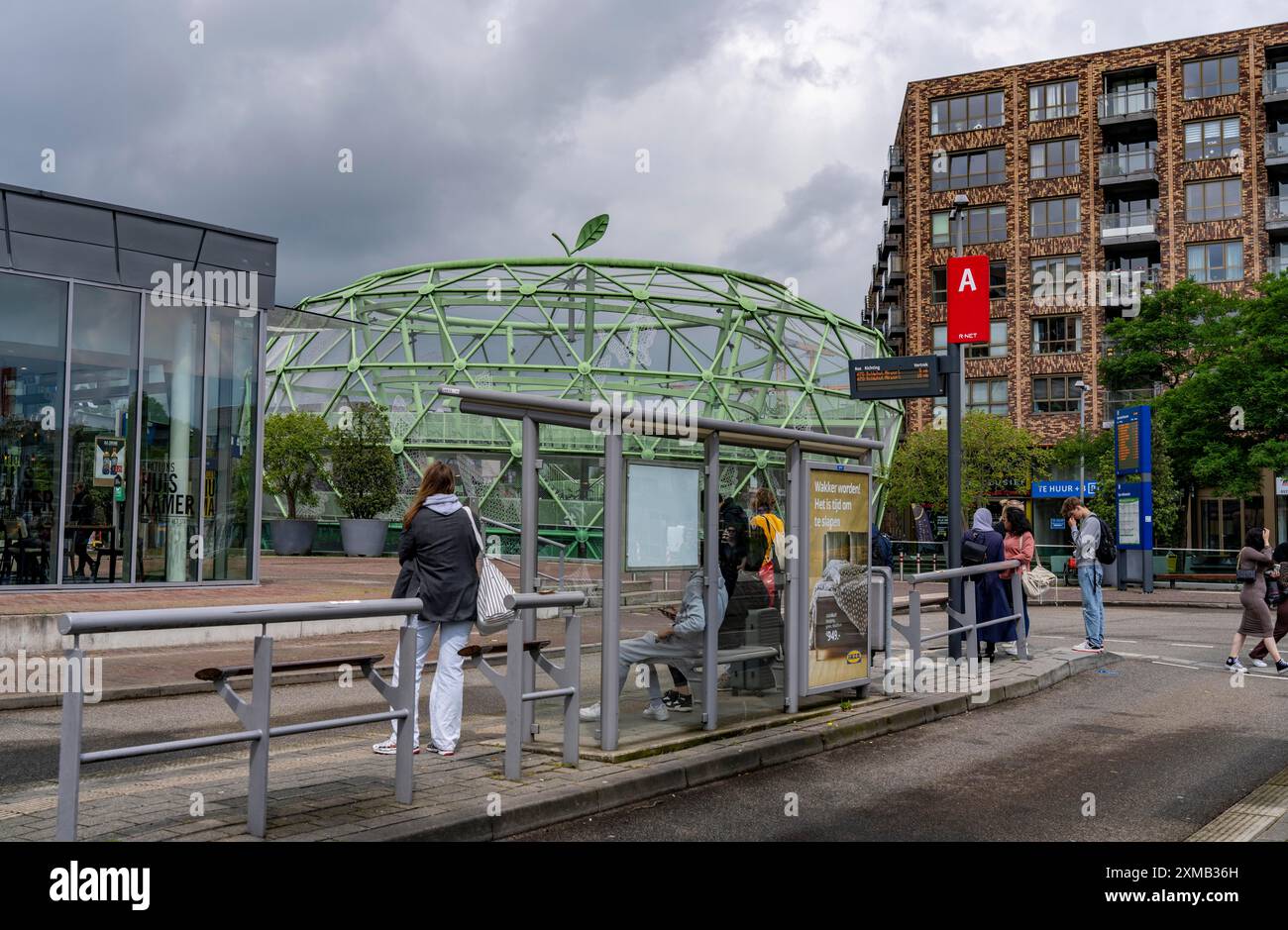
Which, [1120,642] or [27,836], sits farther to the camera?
[1120,642]

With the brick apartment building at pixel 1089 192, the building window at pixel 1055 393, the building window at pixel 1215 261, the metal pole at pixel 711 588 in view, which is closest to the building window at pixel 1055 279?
the brick apartment building at pixel 1089 192

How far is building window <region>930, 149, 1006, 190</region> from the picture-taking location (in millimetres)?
59906

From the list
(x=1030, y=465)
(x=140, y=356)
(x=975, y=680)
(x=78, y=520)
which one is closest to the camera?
(x=975, y=680)

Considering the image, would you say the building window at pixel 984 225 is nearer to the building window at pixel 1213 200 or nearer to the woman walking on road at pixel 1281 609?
the building window at pixel 1213 200

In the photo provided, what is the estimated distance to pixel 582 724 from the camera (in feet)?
26.2

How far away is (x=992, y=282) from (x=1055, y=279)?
10.2 feet

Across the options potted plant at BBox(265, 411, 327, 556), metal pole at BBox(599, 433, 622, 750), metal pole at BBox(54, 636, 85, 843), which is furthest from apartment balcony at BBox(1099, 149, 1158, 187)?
metal pole at BBox(54, 636, 85, 843)

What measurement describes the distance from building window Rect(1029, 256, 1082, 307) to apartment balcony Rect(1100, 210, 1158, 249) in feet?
5.62

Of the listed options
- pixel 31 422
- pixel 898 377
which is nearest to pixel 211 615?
pixel 898 377

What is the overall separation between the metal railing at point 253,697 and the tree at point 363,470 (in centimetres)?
2946

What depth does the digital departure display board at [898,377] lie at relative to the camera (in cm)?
1225
